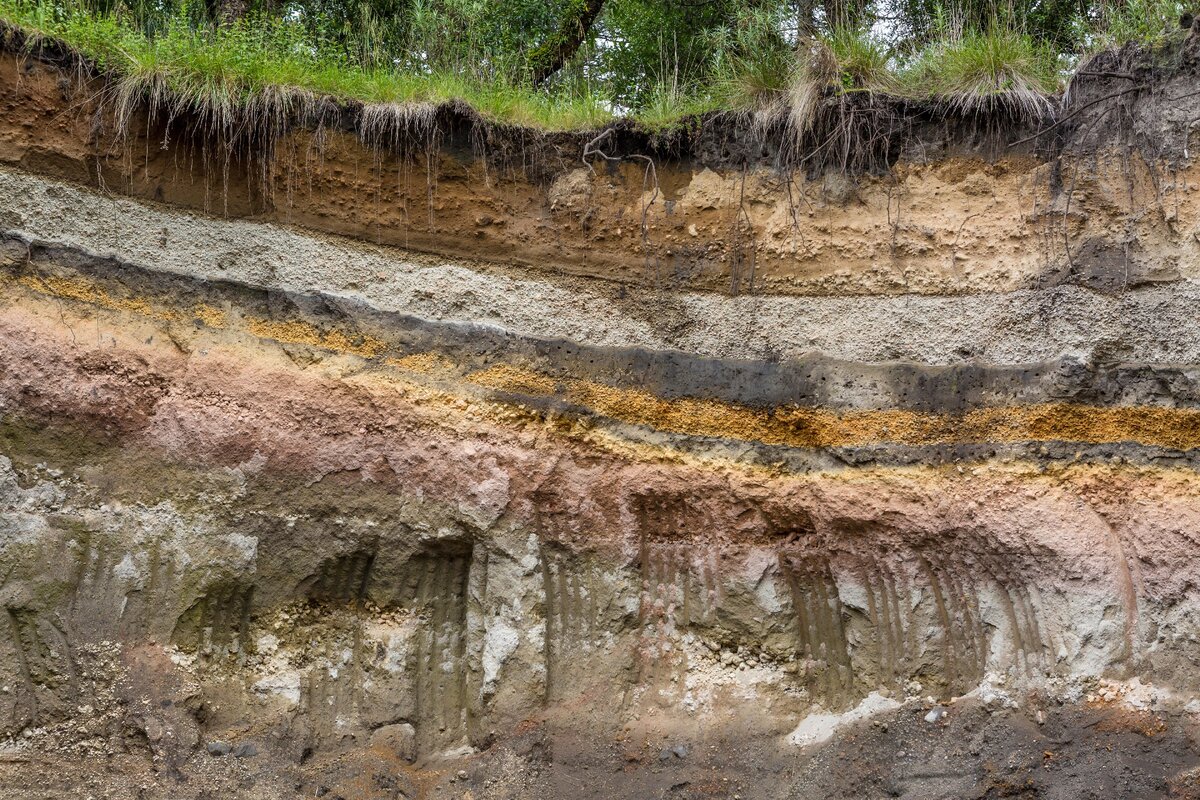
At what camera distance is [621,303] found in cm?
450

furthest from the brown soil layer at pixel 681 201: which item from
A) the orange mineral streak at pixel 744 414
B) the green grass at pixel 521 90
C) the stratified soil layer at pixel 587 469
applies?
the orange mineral streak at pixel 744 414

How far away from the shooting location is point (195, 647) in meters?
3.84

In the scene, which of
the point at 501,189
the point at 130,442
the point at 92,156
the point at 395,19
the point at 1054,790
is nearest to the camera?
the point at 1054,790

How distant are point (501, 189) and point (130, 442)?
70.9 inches

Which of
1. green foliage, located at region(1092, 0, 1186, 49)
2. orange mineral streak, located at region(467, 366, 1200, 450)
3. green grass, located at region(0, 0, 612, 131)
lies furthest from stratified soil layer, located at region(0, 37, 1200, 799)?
green foliage, located at region(1092, 0, 1186, 49)

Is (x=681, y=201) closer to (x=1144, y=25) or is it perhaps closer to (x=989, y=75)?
(x=989, y=75)

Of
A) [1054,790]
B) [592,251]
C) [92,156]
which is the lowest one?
[1054,790]

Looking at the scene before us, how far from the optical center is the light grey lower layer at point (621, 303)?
13.6ft

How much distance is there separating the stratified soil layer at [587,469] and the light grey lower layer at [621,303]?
1 centimetres

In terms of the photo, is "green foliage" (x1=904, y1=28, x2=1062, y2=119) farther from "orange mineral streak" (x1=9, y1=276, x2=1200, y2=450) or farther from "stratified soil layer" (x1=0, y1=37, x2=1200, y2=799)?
"orange mineral streak" (x1=9, y1=276, x2=1200, y2=450)

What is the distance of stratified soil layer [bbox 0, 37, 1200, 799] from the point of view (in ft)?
12.4

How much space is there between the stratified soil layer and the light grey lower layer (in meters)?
0.01

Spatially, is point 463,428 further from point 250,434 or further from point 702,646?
point 702,646

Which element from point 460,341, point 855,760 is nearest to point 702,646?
point 855,760
